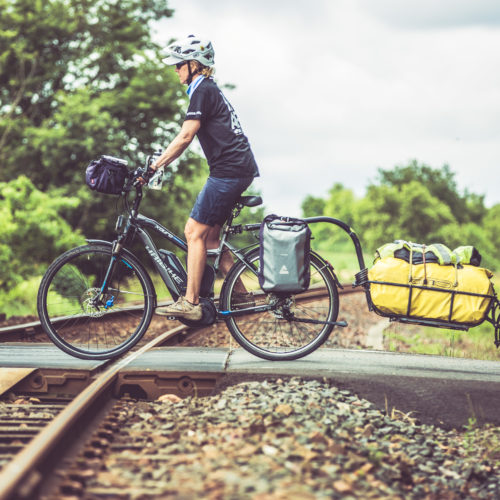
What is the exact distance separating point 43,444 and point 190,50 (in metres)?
3.13

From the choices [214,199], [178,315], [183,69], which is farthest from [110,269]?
[183,69]

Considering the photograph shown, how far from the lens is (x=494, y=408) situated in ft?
14.6

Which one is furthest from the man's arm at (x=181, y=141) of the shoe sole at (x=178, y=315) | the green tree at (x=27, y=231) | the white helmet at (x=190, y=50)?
the green tree at (x=27, y=231)

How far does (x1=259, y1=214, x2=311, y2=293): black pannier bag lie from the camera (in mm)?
4910

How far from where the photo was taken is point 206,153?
16.8 feet

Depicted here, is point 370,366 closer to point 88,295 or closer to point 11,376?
point 88,295

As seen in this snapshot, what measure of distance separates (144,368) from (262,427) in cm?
168

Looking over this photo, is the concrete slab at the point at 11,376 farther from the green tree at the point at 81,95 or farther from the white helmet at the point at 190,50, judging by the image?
the green tree at the point at 81,95

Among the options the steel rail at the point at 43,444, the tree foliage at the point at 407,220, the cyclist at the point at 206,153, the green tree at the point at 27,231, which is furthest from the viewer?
the tree foliage at the point at 407,220

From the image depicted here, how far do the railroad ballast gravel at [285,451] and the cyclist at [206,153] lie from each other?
993mm

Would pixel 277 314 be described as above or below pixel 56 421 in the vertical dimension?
above

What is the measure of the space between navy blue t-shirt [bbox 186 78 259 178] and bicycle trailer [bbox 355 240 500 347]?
1.36 m

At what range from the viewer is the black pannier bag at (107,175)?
4.99m

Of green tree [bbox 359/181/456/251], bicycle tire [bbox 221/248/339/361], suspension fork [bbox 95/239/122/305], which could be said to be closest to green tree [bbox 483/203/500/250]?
green tree [bbox 359/181/456/251]
